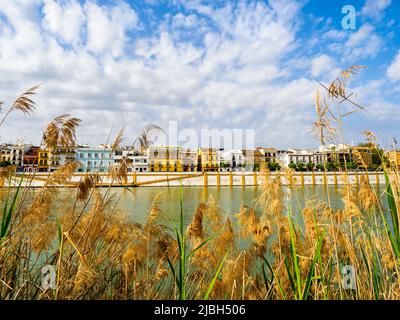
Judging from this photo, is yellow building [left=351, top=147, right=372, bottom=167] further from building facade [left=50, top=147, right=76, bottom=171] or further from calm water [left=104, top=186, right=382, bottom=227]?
building facade [left=50, top=147, right=76, bottom=171]

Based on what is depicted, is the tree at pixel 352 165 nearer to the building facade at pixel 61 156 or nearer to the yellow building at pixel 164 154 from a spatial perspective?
the yellow building at pixel 164 154

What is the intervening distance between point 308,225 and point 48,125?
224 centimetres

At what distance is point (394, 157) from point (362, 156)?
328 mm

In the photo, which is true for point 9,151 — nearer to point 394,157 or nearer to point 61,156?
point 61,156

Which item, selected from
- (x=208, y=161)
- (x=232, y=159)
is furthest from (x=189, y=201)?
(x=232, y=159)

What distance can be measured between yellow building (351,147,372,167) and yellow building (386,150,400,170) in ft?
0.50

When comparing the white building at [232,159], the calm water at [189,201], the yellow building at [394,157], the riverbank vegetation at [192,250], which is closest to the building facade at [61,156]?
the riverbank vegetation at [192,250]

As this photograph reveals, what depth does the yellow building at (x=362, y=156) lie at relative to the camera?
77.2 inches

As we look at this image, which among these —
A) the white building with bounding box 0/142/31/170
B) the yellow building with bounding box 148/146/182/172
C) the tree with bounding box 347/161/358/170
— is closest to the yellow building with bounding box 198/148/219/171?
the yellow building with bounding box 148/146/182/172

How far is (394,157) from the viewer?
171 cm

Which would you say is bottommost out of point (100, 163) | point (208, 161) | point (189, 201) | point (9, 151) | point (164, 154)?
point (189, 201)
